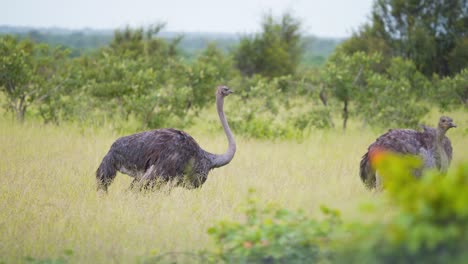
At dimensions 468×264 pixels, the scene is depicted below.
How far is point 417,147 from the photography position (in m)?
7.14

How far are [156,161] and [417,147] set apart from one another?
283 centimetres

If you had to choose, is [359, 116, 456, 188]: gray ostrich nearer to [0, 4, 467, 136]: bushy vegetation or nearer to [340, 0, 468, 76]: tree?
[0, 4, 467, 136]: bushy vegetation

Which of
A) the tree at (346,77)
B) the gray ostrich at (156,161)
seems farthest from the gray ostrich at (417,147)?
the tree at (346,77)

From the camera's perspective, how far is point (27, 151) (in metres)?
9.55

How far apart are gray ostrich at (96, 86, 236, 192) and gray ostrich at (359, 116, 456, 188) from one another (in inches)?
73.9

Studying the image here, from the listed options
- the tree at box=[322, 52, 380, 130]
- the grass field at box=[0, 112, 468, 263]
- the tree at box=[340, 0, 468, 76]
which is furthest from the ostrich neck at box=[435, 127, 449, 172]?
the tree at box=[340, 0, 468, 76]

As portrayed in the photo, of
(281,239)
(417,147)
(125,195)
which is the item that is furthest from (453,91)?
(281,239)

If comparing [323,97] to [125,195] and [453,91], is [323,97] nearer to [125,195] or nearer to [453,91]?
[453,91]

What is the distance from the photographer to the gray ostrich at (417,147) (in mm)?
6973

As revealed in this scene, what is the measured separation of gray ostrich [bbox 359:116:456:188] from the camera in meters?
6.97

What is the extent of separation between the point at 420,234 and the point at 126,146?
4.62 meters

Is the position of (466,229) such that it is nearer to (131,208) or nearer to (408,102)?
(131,208)

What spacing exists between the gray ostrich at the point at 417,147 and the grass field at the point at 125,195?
25cm

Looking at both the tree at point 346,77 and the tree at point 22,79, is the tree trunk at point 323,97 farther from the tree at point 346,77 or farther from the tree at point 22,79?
the tree at point 22,79
